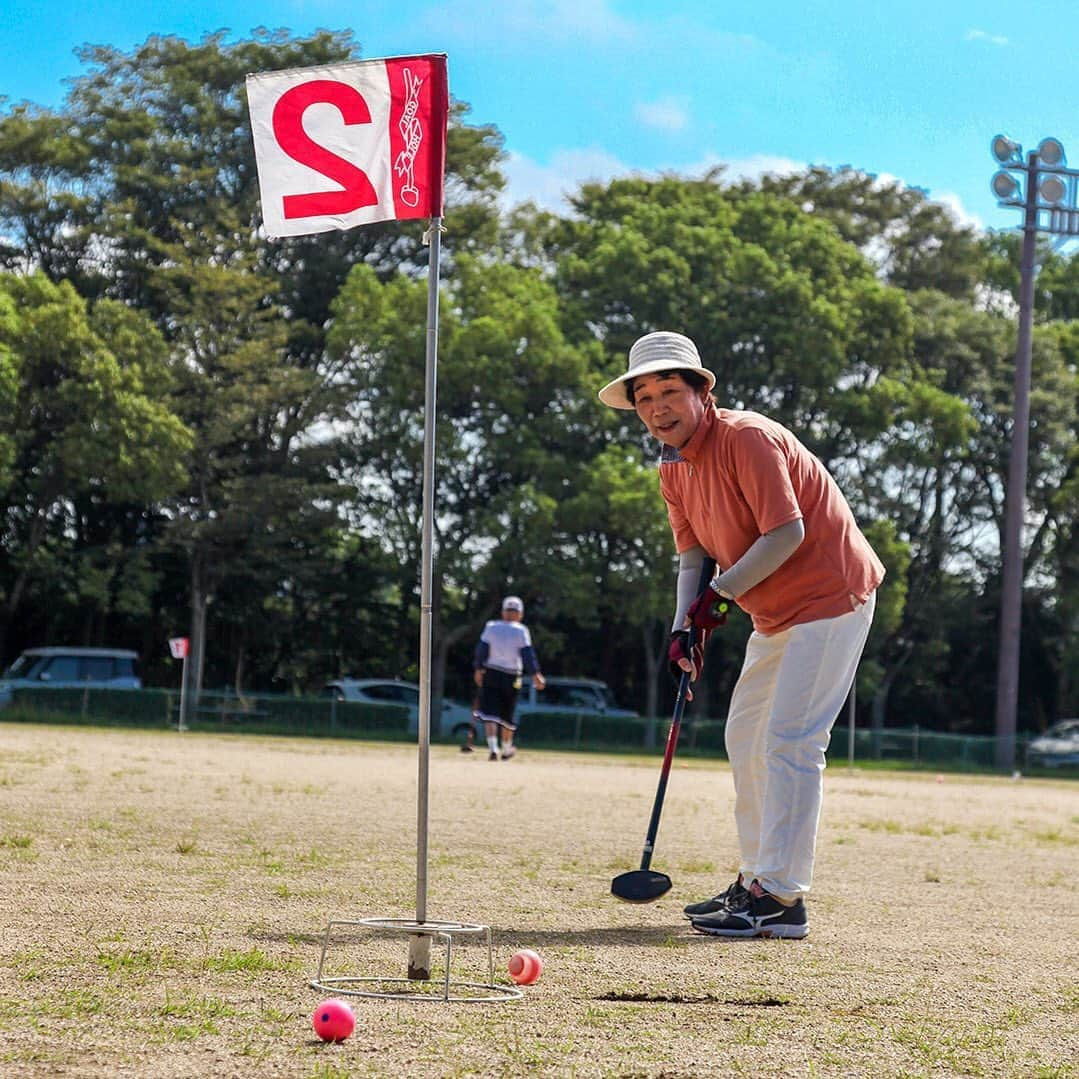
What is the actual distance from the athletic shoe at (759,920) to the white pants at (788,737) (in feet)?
0.17

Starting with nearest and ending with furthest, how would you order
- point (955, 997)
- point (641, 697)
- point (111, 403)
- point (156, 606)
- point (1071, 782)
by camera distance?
1. point (955, 997)
2. point (1071, 782)
3. point (111, 403)
4. point (156, 606)
5. point (641, 697)

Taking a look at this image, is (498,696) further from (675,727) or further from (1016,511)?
(1016,511)

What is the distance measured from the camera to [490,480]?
39594mm

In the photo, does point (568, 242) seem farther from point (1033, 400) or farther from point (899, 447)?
point (1033, 400)

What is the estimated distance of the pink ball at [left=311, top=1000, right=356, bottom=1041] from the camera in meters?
3.96

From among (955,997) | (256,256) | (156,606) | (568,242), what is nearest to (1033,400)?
(568,242)

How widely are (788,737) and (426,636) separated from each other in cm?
188

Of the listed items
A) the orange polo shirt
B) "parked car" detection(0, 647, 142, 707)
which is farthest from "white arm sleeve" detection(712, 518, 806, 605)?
"parked car" detection(0, 647, 142, 707)

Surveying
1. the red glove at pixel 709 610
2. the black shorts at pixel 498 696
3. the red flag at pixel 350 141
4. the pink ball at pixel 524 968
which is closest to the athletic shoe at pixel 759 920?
the red glove at pixel 709 610

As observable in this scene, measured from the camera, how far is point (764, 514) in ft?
21.3

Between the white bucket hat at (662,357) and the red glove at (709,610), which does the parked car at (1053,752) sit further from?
the white bucket hat at (662,357)

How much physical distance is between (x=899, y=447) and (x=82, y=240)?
2011 cm

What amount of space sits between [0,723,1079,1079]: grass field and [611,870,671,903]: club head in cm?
12

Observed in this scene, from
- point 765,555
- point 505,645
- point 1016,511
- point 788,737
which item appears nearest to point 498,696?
point 505,645
